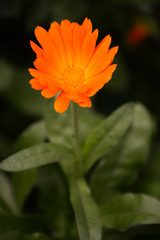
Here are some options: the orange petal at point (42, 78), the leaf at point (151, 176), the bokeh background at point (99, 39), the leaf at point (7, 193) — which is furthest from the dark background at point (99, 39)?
the orange petal at point (42, 78)

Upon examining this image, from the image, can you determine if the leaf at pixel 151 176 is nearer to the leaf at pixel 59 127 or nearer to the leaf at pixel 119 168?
the leaf at pixel 119 168

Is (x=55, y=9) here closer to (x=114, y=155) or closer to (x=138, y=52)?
(x=138, y=52)

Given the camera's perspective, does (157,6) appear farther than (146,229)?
Yes

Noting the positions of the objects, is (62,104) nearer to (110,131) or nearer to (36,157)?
(36,157)

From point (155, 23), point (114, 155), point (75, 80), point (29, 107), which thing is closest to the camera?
point (75, 80)

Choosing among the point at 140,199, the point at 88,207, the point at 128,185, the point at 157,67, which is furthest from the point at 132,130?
the point at 157,67

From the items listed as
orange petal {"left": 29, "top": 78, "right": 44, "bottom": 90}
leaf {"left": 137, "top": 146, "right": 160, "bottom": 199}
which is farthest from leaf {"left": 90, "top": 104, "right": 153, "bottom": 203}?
orange petal {"left": 29, "top": 78, "right": 44, "bottom": 90}
